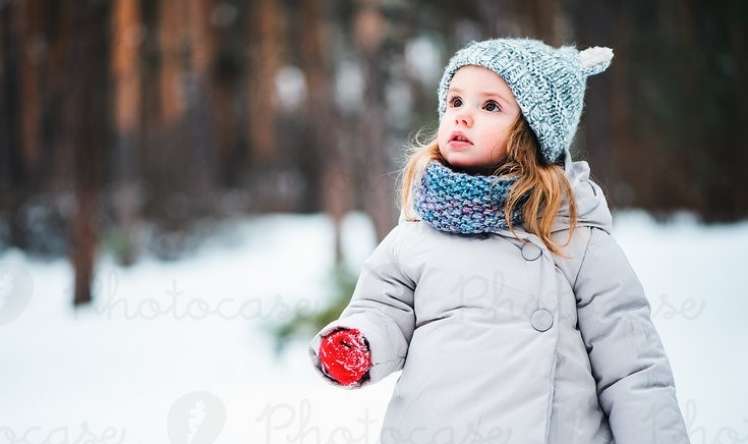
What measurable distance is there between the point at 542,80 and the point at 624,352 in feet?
1.80

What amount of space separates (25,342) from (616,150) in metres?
4.97

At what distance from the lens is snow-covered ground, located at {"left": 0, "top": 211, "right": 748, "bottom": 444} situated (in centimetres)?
229

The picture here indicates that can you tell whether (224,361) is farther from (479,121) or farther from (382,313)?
(479,121)

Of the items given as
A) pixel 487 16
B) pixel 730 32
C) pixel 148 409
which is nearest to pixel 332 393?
pixel 148 409

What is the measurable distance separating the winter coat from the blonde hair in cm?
2

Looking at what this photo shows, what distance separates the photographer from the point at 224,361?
334 centimetres

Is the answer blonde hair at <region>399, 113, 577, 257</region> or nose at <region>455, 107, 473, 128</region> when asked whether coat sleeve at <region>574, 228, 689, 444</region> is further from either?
nose at <region>455, 107, 473, 128</region>

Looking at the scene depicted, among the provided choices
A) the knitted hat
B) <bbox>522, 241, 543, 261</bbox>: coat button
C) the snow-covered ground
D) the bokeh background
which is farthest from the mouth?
the snow-covered ground

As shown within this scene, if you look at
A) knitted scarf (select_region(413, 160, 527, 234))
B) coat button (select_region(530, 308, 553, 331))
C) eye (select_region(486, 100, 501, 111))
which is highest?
eye (select_region(486, 100, 501, 111))

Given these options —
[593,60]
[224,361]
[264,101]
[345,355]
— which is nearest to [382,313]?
[345,355]

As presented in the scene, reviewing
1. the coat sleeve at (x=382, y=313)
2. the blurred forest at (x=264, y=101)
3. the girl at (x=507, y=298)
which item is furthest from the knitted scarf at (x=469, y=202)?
the blurred forest at (x=264, y=101)

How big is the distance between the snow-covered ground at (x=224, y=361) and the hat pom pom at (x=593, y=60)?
1214mm

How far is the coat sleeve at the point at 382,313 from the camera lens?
3.77 ft

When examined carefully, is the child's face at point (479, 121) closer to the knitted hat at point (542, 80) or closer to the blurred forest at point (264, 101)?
the knitted hat at point (542, 80)
